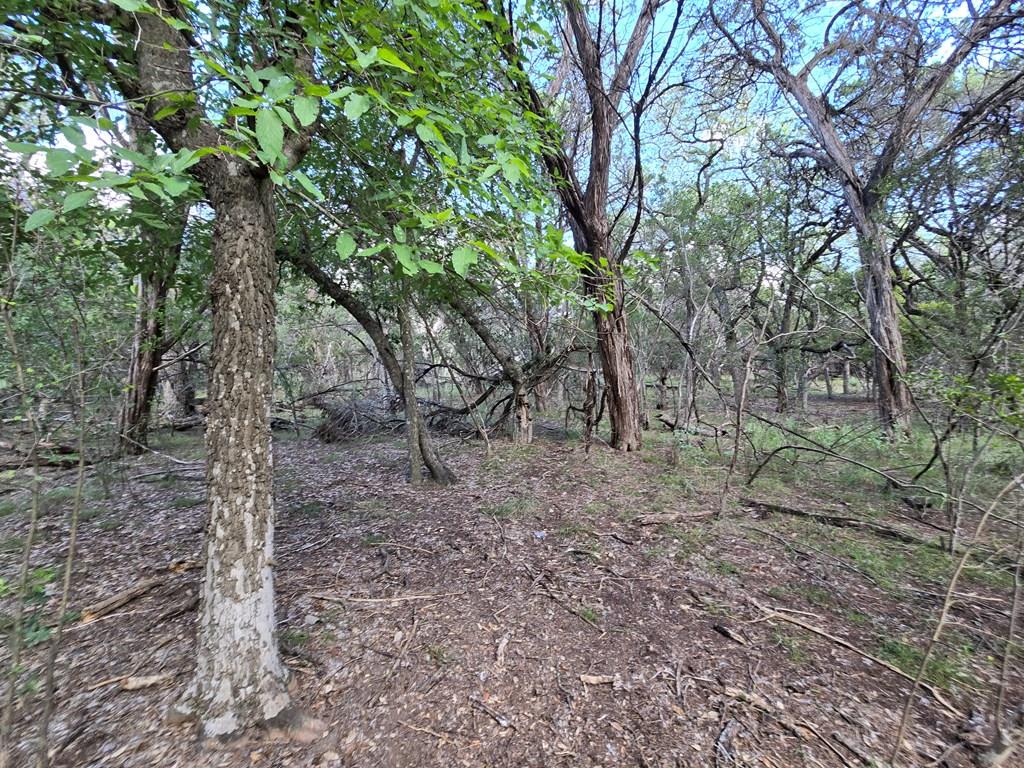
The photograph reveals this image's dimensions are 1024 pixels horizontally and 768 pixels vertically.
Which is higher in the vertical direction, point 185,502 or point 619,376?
point 619,376

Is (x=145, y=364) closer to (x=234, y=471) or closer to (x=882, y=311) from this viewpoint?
(x=234, y=471)

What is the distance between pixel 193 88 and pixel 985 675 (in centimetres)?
474

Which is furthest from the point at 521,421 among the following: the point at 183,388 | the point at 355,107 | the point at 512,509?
the point at 183,388

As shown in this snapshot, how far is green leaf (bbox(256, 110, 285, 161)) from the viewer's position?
1173 mm

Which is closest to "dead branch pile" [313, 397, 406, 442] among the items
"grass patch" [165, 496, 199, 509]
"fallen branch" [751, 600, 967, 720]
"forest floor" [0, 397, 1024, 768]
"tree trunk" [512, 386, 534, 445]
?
"tree trunk" [512, 386, 534, 445]

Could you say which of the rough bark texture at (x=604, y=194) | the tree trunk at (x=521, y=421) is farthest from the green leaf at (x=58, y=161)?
the tree trunk at (x=521, y=421)

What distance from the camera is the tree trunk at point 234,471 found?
5.96 feet

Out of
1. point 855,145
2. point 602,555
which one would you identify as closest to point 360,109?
point 602,555

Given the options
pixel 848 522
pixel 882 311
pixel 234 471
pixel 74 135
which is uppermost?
pixel 882 311

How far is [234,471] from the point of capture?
1.82 m

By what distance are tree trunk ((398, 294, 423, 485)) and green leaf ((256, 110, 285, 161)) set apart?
3.26 metres

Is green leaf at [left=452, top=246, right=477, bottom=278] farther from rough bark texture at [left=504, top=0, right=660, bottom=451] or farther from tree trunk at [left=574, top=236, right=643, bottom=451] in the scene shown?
tree trunk at [left=574, top=236, right=643, bottom=451]

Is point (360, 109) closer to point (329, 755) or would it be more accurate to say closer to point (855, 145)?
point (329, 755)

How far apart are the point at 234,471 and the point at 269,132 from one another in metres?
1.35
